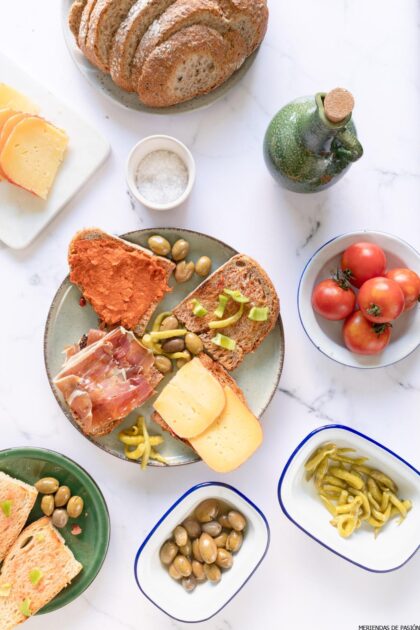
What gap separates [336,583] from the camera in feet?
8.01

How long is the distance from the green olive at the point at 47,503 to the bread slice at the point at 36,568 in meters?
0.04

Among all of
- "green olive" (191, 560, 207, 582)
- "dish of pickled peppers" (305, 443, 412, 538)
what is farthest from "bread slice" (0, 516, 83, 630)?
"dish of pickled peppers" (305, 443, 412, 538)

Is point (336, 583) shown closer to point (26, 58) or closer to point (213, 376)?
point (213, 376)

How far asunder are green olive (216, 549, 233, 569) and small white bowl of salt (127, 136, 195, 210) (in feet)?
4.02

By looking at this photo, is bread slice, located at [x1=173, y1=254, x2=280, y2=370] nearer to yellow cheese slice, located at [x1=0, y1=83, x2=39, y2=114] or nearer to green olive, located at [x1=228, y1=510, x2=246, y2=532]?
green olive, located at [x1=228, y1=510, x2=246, y2=532]

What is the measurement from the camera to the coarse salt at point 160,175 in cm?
228

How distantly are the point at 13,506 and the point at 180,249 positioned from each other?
1.07 m

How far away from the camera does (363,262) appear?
223cm

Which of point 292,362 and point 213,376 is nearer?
point 213,376

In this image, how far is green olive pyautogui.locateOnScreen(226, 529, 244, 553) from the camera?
225 centimetres

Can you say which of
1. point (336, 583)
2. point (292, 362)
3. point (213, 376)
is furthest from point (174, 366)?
point (336, 583)

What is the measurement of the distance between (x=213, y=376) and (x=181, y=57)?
1.07m

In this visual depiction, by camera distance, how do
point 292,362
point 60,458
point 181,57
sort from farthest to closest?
point 292,362 → point 60,458 → point 181,57

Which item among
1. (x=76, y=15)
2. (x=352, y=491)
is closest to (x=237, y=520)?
(x=352, y=491)
